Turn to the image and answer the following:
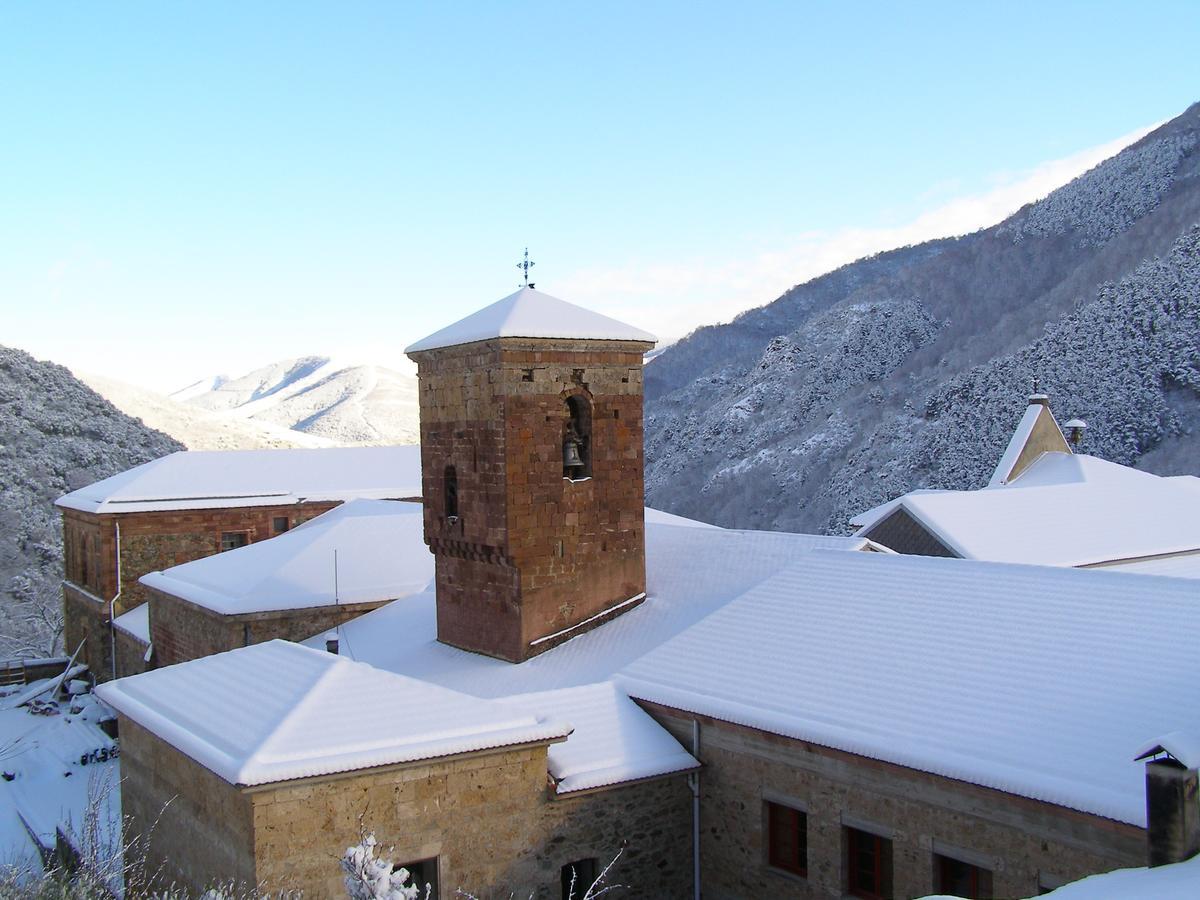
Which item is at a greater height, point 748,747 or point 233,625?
point 233,625

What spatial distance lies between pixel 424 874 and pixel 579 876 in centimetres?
173

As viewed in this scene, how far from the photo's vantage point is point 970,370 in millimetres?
51781

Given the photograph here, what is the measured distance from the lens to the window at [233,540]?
26672 mm

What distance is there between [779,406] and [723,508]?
11.0 meters

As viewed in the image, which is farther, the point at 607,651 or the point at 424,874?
the point at 607,651

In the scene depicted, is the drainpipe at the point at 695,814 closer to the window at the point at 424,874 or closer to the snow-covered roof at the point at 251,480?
the window at the point at 424,874

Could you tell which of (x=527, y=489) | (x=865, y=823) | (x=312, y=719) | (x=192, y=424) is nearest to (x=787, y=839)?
(x=865, y=823)

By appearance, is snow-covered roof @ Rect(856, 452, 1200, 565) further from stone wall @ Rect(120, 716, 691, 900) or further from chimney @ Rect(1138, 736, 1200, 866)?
chimney @ Rect(1138, 736, 1200, 866)

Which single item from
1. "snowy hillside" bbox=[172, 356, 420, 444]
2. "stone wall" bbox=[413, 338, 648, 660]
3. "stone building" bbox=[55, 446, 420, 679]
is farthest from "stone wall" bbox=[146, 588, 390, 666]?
"snowy hillside" bbox=[172, 356, 420, 444]

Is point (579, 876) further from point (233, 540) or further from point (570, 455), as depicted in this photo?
point (233, 540)

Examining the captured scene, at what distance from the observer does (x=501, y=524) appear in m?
14.7

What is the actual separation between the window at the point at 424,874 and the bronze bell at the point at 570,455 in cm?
654

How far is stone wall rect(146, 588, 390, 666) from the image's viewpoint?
1795 cm

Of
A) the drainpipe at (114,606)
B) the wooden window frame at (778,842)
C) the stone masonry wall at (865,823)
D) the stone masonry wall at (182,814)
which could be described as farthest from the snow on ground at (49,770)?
the wooden window frame at (778,842)
